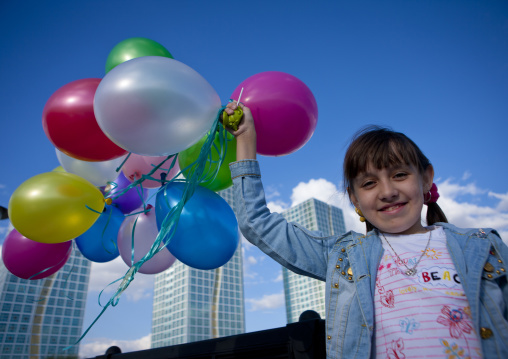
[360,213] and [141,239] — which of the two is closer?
[360,213]

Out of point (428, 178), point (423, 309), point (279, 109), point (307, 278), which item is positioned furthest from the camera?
point (307, 278)

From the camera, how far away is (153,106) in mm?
1003

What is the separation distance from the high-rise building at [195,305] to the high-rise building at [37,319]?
40.3ft

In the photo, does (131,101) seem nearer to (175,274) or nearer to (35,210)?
(35,210)

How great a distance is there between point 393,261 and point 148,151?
863mm

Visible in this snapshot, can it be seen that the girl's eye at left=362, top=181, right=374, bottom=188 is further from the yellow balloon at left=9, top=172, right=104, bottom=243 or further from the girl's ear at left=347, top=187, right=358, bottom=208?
the yellow balloon at left=9, top=172, right=104, bottom=243

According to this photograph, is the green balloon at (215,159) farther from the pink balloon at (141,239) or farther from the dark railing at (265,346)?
the dark railing at (265,346)

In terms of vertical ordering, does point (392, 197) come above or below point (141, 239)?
below

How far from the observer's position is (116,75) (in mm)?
1047

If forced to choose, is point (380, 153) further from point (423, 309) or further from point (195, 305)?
point (195, 305)

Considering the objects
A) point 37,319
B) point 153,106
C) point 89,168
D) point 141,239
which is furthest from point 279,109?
point 37,319

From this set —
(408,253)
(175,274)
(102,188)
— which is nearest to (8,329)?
(175,274)

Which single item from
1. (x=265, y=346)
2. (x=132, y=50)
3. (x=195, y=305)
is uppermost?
(x=195, y=305)

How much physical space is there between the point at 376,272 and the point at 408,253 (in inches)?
3.8
